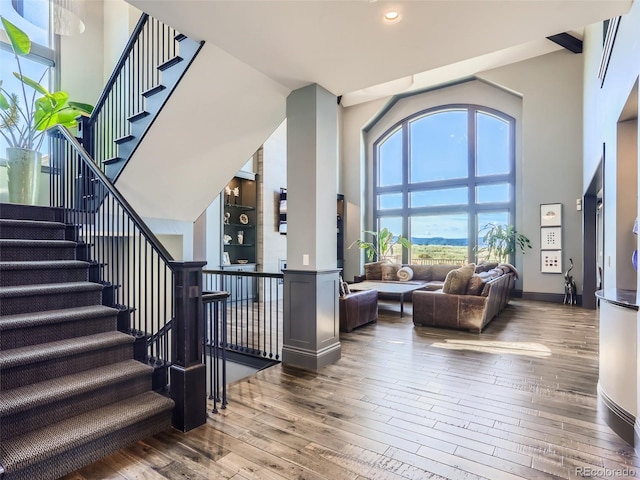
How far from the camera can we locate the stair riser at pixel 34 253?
2.92 metres

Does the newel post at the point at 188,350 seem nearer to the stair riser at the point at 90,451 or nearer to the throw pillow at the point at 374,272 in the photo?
the stair riser at the point at 90,451

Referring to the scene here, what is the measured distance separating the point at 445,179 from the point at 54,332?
9.29 m

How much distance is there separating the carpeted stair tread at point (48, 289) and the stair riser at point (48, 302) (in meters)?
0.03

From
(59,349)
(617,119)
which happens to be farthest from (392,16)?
(59,349)

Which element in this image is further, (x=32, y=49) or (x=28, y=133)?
(x=32, y=49)

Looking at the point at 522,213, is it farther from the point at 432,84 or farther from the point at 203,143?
the point at 203,143

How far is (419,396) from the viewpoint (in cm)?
297

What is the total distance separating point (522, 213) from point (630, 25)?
21.2 feet

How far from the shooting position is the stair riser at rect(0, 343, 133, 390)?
7.04 feet

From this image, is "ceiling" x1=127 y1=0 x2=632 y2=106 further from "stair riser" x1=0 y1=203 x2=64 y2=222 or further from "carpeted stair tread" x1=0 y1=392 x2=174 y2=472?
"carpeted stair tread" x1=0 y1=392 x2=174 y2=472

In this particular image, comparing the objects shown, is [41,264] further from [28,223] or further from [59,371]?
[59,371]

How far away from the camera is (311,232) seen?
3.67 meters

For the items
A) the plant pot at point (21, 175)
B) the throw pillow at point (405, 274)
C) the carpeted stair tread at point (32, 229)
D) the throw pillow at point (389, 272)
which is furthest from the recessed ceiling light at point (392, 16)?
the throw pillow at point (389, 272)

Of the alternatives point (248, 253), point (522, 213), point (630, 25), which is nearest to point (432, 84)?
point (522, 213)
